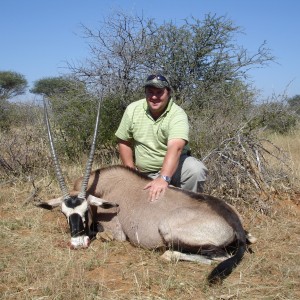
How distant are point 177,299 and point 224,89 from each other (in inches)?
246

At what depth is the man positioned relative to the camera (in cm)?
412

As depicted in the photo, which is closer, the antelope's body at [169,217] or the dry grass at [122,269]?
the dry grass at [122,269]

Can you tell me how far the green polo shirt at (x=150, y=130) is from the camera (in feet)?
13.9

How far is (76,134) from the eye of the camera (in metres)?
7.38

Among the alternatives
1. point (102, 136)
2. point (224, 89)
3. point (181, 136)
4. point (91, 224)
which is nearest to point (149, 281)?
point (91, 224)

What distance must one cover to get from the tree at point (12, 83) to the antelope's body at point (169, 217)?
20503 millimetres

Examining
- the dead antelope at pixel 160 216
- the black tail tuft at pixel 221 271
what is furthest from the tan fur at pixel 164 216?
the black tail tuft at pixel 221 271

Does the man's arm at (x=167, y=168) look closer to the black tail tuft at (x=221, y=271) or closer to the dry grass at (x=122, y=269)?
the dry grass at (x=122, y=269)

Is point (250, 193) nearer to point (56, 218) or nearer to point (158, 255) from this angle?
point (158, 255)

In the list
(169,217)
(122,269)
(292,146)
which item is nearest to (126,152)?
(169,217)

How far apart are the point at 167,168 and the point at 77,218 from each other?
3.01 feet

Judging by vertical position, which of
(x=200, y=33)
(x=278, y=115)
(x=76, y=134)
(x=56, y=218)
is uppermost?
(x=200, y=33)

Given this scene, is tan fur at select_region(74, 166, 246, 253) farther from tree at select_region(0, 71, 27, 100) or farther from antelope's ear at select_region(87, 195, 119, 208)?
tree at select_region(0, 71, 27, 100)

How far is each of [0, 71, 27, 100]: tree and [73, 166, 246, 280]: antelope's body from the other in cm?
2050
